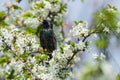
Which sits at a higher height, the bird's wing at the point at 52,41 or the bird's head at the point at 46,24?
the bird's head at the point at 46,24

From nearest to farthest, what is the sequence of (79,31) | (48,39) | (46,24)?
(79,31) < (48,39) < (46,24)

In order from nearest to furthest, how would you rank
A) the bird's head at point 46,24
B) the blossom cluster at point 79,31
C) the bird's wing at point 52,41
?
the blossom cluster at point 79,31, the bird's wing at point 52,41, the bird's head at point 46,24

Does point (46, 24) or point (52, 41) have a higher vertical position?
point (46, 24)

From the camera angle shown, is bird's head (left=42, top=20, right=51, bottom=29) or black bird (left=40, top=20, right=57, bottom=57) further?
bird's head (left=42, top=20, right=51, bottom=29)

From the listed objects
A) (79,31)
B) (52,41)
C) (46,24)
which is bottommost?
(79,31)

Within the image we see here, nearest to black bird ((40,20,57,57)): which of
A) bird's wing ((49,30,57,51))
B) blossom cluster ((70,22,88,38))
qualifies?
bird's wing ((49,30,57,51))

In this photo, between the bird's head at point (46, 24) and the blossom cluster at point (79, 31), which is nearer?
the blossom cluster at point (79, 31)

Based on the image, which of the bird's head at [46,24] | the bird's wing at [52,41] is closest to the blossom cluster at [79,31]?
the bird's wing at [52,41]

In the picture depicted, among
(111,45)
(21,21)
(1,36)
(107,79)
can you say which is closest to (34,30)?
(21,21)

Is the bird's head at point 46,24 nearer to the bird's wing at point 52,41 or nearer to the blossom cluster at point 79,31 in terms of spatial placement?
the bird's wing at point 52,41

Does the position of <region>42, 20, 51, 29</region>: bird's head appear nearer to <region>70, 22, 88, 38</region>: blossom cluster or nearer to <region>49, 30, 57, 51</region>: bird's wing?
<region>49, 30, 57, 51</region>: bird's wing

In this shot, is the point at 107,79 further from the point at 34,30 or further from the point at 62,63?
the point at 34,30

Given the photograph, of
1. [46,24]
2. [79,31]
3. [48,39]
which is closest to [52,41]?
[48,39]

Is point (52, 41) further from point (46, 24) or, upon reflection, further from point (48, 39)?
point (46, 24)
